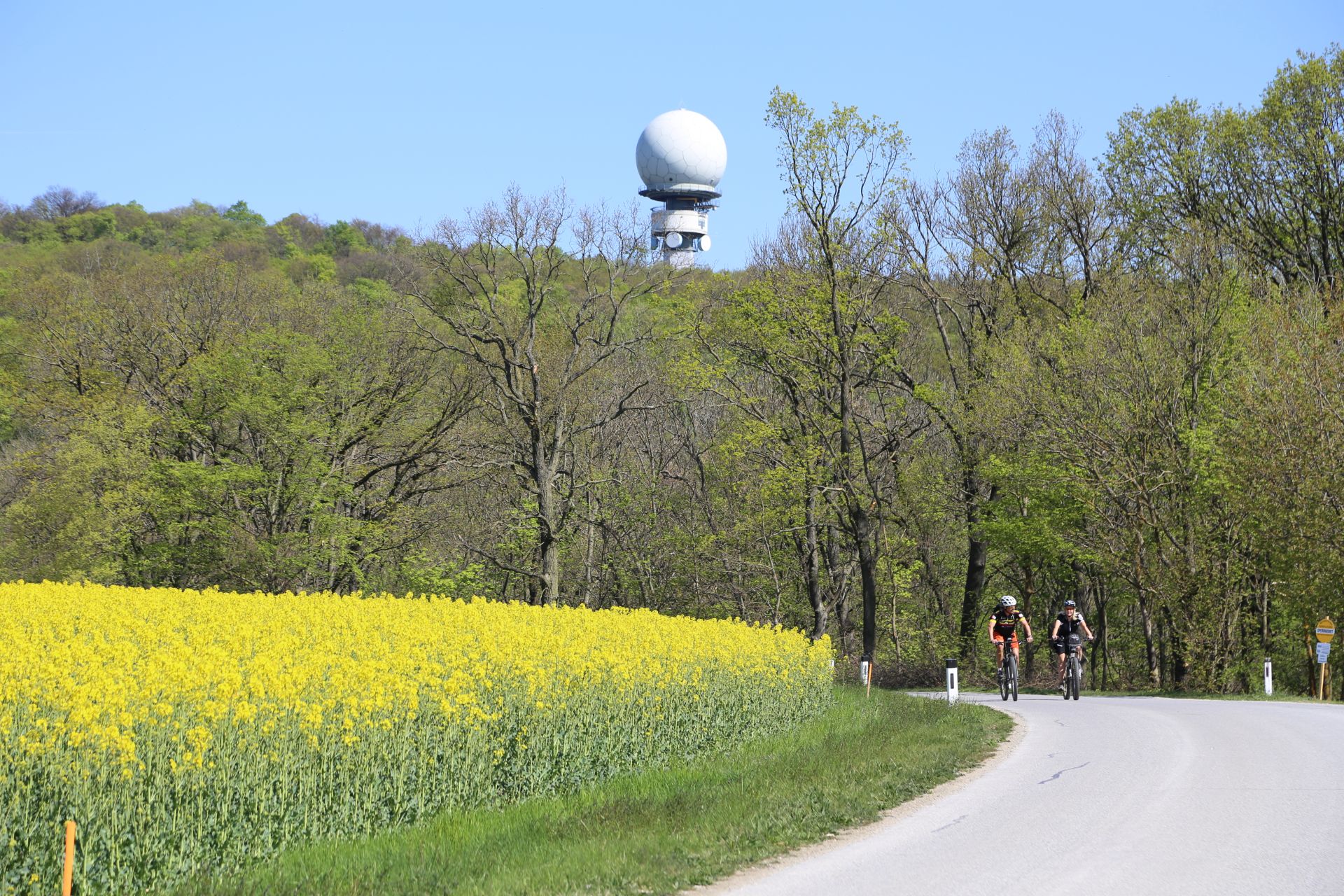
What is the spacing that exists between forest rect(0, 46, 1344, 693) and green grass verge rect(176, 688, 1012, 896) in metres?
18.0

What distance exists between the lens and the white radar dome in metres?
79.5

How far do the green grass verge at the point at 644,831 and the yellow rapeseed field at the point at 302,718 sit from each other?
43cm

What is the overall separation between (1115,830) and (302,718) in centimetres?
608

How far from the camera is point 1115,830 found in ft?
31.4

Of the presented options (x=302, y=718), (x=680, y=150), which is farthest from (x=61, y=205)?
(x=302, y=718)

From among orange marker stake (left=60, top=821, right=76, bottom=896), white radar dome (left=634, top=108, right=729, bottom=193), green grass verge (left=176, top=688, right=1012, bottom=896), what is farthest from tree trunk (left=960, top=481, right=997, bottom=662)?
white radar dome (left=634, top=108, right=729, bottom=193)

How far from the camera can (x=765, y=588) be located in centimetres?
4769

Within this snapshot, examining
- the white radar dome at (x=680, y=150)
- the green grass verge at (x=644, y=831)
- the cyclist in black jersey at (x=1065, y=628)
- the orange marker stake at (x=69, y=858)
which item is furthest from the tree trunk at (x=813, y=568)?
the white radar dome at (x=680, y=150)

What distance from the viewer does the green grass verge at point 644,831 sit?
26.8 feet

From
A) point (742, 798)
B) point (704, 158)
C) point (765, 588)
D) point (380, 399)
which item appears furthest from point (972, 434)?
point (704, 158)

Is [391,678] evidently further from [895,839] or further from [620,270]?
[620,270]

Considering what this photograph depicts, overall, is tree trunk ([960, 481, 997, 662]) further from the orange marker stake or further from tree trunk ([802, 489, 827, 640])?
the orange marker stake

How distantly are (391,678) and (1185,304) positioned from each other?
25651 mm

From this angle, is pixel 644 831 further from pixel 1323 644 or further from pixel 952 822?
pixel 1323 644
